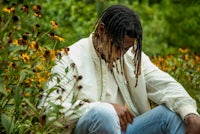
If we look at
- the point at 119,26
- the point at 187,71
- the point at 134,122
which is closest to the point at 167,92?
the point at 134,122

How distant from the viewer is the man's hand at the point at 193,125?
3111 millimetres

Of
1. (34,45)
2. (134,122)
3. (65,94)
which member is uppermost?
(34,45)

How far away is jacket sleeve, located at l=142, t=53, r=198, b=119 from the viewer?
10.6 ft

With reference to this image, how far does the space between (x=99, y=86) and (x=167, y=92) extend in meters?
0.39

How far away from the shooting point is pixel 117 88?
343 centimetres

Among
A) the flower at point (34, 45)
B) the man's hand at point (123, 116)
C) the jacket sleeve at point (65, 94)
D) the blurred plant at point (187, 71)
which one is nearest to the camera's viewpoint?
the jacket sleeve at point (65, 94)

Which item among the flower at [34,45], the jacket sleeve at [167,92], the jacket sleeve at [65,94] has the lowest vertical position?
the jacket sleeve at [167,92]

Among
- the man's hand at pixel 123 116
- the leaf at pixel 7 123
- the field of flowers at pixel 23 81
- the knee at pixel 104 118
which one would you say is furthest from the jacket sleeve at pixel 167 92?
the leaf at pixel 7 123

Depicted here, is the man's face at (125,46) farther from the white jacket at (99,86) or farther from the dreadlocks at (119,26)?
the white jacket at (99,86)

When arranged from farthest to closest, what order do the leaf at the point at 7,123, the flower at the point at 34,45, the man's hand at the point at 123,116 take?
the flower at the point at 34,45 < the man's hand at the point at 123,116 < the leaf at the point at 7,123

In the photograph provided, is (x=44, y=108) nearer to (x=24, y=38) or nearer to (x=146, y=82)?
(x=24, y=38)

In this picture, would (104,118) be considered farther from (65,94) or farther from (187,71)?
(187,71)

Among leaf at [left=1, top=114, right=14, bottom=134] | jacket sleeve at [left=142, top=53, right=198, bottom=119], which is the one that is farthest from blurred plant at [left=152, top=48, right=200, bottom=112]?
leaf at [left=1, top=114, right=14, bottom=134]

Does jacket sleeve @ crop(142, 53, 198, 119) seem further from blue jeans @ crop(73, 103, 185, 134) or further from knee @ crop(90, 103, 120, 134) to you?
knee @ crop(90, 103, 120, 134)
